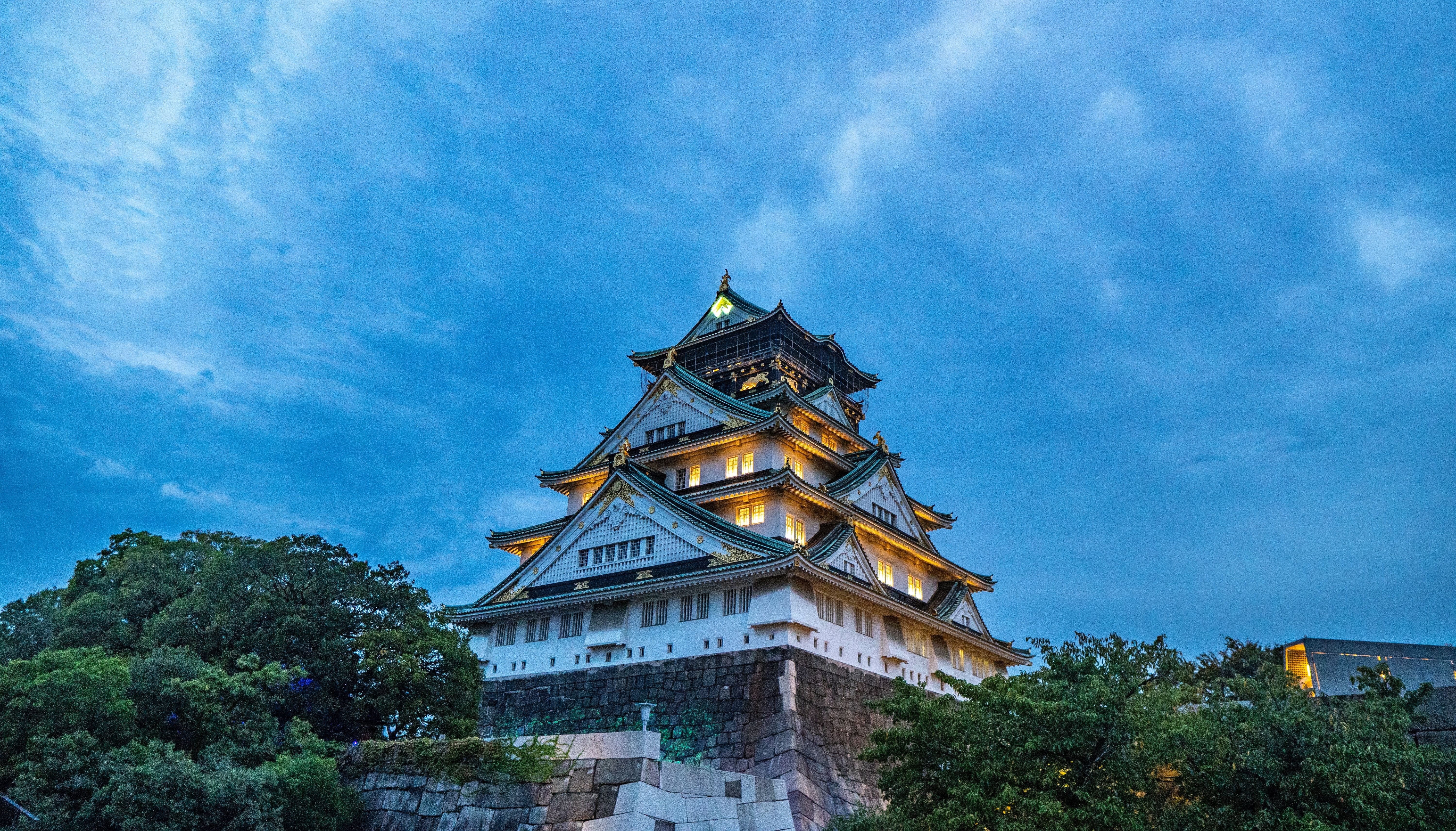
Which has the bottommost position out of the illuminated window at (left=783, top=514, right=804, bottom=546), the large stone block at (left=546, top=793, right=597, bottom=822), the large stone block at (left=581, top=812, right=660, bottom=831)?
the large stone block at (left=581, top=812, right=660, bottom=831)

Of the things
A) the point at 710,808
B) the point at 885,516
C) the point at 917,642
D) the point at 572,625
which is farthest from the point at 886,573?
the point at 710,808

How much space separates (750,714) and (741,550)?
207 inches

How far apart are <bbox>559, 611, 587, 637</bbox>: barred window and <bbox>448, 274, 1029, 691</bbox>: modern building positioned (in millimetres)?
56

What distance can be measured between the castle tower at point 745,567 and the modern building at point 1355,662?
39.2 ft

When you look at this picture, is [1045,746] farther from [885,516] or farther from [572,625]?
[885,516]

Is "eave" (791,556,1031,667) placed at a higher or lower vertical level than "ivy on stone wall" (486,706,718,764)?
higher

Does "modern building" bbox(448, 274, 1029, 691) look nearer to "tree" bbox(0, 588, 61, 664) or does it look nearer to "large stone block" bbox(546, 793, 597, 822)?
"large stone block" bbox(546, 793, 597, 822)

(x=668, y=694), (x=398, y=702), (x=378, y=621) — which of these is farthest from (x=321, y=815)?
(x=378, y=621)

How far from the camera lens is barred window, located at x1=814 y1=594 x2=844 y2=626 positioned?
31.0 metres

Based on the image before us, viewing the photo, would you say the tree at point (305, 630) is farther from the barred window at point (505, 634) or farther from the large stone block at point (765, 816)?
the large stone block at point (765, 816)

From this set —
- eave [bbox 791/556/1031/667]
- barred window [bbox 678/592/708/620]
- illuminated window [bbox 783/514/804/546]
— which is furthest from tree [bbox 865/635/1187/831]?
illuminated window [bbox 783/514/804/546]

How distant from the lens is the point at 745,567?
29.5m

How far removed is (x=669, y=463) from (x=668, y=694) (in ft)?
38.5

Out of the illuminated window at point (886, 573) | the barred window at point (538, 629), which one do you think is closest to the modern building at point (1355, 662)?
the illuminated window at point (886, 573)
